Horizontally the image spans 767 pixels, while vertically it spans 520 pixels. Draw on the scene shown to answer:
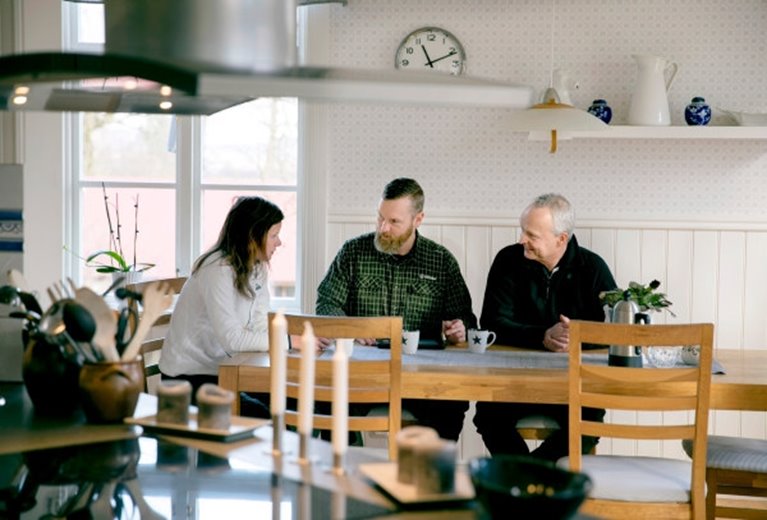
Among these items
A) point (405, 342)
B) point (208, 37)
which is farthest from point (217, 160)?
point (208, 37)

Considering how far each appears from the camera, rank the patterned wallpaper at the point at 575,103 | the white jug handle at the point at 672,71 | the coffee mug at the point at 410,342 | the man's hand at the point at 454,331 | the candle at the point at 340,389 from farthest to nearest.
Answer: the patterned wallpaper at the point at 575,103 < the white jug handle at the point at 672,71 < the man's hand at the point at 454,331 < the coffee mug at the point at 410,342 < the candle at the point at 340,389

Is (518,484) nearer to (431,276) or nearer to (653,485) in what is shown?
(653,485)

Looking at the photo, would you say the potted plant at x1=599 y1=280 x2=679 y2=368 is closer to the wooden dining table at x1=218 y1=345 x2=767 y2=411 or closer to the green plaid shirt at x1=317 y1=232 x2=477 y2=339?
the wooden dining table at x1=218 y1=345 x2=767 y2=411

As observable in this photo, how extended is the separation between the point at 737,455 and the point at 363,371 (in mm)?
1326

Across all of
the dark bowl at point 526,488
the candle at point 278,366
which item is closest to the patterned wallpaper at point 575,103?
the candle at point 278,366

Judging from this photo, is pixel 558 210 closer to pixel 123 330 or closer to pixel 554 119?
pixel 554 119

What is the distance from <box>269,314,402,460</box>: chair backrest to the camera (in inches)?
131

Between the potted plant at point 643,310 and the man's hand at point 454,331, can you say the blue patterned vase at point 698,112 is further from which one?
the man's hand at point 454,331

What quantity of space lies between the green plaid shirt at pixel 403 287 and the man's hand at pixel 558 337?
0.44 metres

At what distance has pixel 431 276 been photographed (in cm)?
445

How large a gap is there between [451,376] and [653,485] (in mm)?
721

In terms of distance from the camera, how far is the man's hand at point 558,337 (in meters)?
4.00

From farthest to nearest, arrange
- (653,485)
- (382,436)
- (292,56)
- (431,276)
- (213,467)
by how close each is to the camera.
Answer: (382,436), (431,276), (653,485), (292,56), (213,467)

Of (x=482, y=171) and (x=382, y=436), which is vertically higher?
(x=482, y=171)
